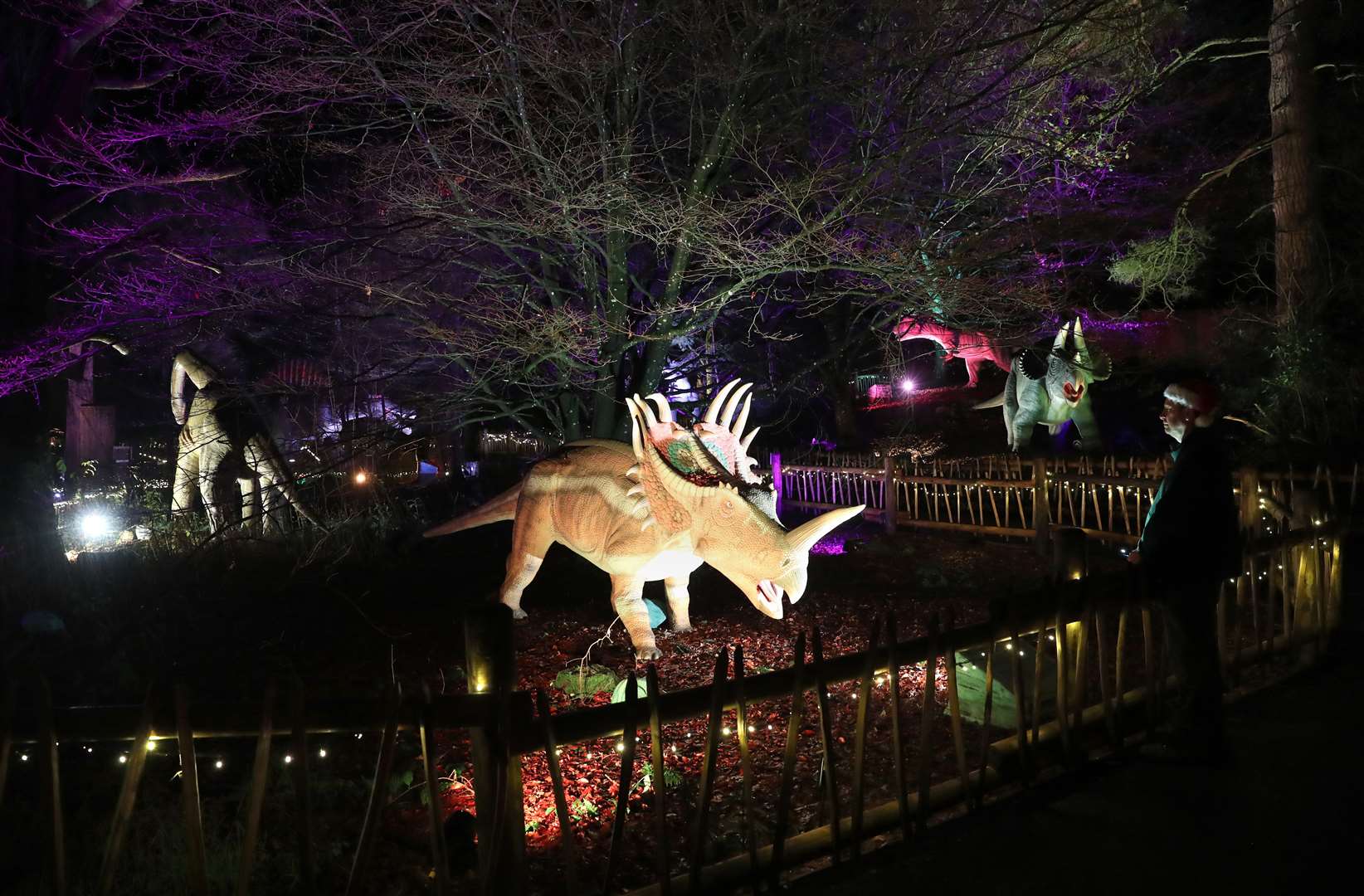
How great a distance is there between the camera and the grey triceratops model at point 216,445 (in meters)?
9.34

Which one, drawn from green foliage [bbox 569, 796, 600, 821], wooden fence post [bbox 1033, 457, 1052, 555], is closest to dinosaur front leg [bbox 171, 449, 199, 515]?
green foliage [bbox 569, 796, 600, 821]

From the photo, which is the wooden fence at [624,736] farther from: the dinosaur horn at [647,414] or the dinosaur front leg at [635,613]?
the dinosaur horn at [647,414]

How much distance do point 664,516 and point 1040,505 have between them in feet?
20.1

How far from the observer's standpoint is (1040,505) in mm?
9586

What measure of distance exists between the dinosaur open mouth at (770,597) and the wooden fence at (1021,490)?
126 inches

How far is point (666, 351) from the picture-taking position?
29.3ft

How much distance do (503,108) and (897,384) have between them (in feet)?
36.8

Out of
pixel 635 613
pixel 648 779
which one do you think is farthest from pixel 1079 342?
pixel 648 779

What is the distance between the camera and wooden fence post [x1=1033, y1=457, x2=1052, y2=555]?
955 centimetres

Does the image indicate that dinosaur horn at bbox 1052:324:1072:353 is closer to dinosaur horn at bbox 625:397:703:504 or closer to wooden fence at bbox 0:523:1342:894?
wooden fence at bbox 0:523:1342:894

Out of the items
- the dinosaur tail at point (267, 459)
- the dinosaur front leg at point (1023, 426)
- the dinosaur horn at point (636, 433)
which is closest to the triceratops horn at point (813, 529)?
the dinosaur horn at point (636, 433)

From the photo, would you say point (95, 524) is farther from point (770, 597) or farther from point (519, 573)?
point (770, 597)

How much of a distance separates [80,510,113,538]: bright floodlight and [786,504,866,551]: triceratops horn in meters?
8.92

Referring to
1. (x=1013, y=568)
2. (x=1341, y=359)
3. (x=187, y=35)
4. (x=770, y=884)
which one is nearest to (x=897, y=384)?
(x=1341, y=359)
